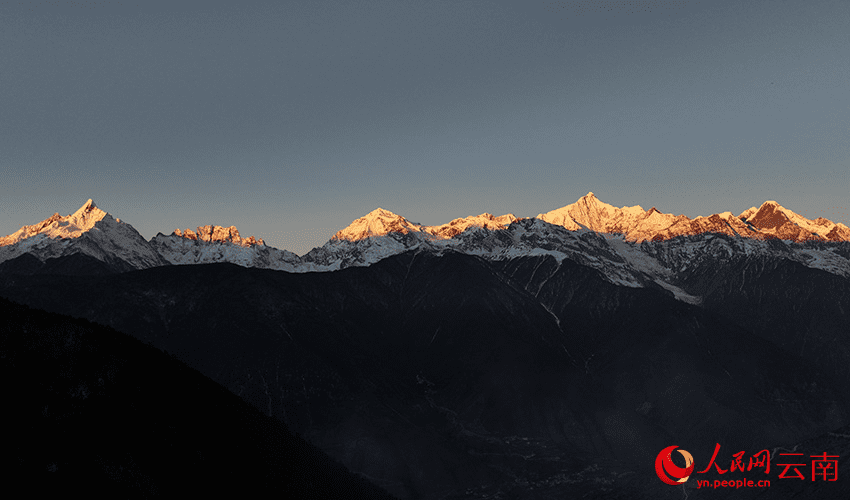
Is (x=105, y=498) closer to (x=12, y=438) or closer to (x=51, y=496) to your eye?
(x=51, y=496)

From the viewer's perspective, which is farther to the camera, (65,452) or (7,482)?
(65,452)

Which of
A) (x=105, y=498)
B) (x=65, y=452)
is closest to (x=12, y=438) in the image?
(x=65, y=452)

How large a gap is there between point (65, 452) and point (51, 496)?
13.5m

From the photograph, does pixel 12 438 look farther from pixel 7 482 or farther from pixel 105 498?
pixel 105 498

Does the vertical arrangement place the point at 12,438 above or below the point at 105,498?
above

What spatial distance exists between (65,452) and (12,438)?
13.1 meters

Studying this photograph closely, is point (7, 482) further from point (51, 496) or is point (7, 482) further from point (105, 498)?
point (105, 498)

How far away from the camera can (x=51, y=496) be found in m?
189

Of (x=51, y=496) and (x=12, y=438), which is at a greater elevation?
(x=12, y=438)

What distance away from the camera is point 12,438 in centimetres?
19875

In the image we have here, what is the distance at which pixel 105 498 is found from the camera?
19262 cm

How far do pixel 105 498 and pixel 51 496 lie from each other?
11821mm

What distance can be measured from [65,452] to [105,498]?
56.6 feet

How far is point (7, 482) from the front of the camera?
188 metres
